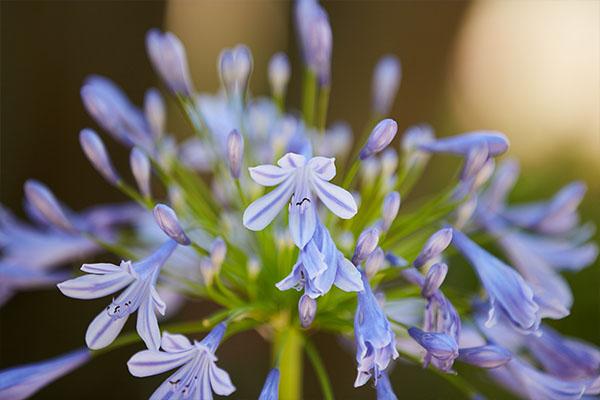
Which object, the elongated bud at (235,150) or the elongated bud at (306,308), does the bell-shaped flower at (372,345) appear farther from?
the elongated bud at (235,150)

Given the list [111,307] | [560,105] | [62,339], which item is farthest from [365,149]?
[62,339]

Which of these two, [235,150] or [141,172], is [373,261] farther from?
[141,172]

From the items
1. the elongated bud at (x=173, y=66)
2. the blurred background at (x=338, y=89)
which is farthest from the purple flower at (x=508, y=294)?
the blurred background at (x=338, y=89)

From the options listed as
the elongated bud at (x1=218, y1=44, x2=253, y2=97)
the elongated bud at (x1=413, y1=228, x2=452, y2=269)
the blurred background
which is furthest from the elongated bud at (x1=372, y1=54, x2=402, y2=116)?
the blurred background

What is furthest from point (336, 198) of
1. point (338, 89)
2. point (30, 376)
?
point (338, 89)

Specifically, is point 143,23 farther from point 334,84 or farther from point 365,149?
point 365,149

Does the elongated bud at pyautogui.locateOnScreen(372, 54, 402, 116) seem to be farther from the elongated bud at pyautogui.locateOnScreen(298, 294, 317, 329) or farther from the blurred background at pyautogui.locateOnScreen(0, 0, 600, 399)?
the blurred background at pyautogui.locateOnScreen(0, 0, 600, 399)
